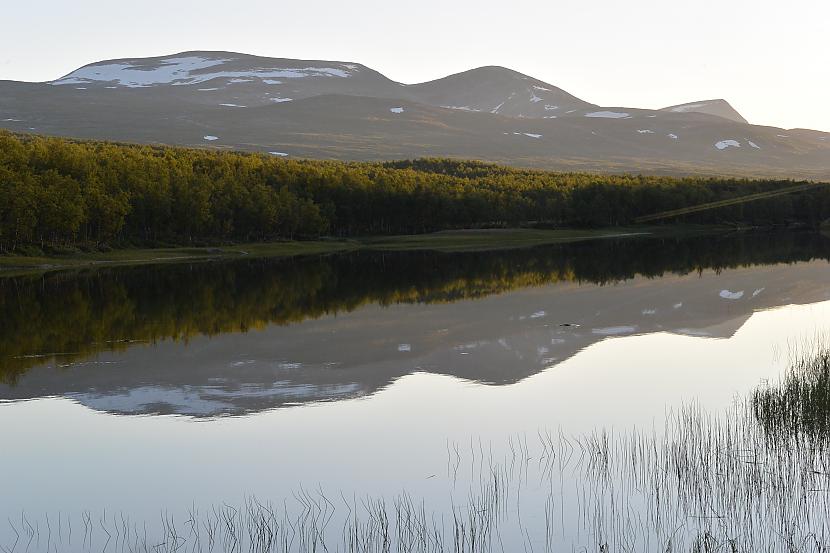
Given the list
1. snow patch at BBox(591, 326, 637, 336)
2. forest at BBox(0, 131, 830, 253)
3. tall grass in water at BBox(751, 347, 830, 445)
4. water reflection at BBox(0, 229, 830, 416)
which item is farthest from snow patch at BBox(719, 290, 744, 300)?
forest at BBox(0, 131, 830, 253)

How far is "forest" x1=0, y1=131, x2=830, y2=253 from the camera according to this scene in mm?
82688

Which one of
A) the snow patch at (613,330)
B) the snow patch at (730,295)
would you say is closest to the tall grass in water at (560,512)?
the snow patch at (613,330)

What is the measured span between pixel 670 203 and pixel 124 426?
132775mm

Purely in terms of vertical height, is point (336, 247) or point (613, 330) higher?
point (613, 330)

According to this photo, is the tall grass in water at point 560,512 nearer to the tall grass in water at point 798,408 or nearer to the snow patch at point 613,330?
the tall grass in water at point 798,408

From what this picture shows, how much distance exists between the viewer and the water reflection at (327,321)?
26.1m

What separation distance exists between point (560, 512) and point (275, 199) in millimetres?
95155

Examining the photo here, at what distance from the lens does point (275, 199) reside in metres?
107

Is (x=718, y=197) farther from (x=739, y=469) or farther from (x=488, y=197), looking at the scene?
(x=739, y=469)

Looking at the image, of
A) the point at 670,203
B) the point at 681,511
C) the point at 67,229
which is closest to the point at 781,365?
the point at 681,511

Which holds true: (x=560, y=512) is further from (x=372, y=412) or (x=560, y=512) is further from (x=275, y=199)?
(x=275, y=199)

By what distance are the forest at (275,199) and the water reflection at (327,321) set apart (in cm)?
1339

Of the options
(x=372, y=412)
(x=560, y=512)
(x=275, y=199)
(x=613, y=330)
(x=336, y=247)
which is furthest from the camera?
(x=275, y=199)

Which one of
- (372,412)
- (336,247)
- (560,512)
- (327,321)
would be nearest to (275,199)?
(336,247)
